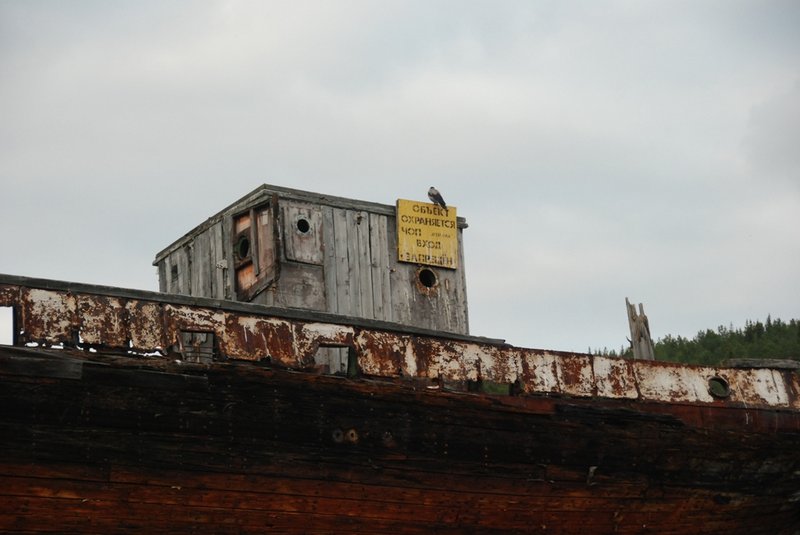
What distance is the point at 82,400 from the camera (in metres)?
10.1

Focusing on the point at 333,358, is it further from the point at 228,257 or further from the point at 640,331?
the point at 640,331

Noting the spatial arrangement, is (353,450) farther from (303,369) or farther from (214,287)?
(214,287)

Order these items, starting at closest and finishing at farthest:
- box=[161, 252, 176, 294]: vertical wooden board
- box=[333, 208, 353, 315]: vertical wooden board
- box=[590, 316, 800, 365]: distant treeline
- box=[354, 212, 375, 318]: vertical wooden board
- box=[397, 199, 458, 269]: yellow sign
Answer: box=[333, 208, 353, 315]: vertical wooden board
box=[354, 212, 375, 318]: vertical wooden board
box=[397, 199, 458, 269]: yellow sign
box=[161, 252, 176, 294]: vertical wooden board
box=[590, 316, 800, 365]: distant treeline

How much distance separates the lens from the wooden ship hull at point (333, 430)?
33.1 feet

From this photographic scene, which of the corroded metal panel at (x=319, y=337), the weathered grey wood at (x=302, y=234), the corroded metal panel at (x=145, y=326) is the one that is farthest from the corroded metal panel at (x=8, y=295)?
the weathered grey wood at (x=302, y=234)

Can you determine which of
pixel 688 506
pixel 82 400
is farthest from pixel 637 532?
pixel 82 400

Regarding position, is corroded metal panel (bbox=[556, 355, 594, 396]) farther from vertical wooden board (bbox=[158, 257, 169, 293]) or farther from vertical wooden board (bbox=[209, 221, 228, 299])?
vertical wooden board (bbox=[158, 257, 169, 293])

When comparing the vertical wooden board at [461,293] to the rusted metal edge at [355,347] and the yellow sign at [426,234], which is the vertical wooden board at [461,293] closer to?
the yellow sign at [426,234]

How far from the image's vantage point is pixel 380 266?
14688mm

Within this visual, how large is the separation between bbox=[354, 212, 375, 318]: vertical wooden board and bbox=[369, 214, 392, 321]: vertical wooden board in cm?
5

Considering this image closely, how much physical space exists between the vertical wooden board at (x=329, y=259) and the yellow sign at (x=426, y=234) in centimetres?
104

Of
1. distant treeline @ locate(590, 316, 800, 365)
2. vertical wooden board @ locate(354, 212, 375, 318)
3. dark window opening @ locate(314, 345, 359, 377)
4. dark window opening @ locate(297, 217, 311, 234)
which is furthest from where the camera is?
distant treeline @ locate(590, 316, 800, 365)

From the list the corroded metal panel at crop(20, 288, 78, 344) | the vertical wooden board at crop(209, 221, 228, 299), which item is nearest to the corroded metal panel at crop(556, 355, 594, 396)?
the vertical wooden board at crop(209, 221, 228, 299)

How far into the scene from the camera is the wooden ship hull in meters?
10.1
